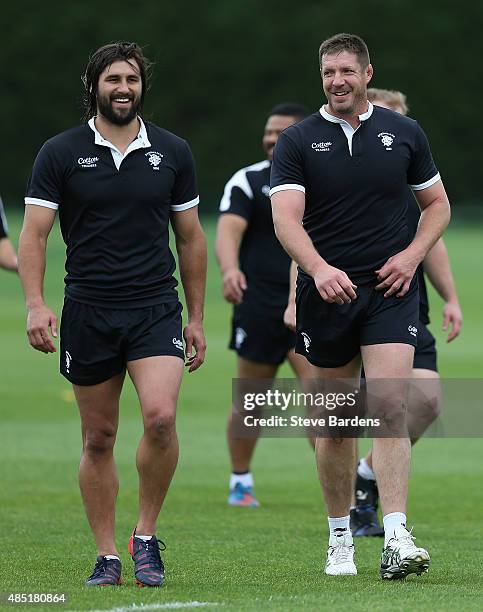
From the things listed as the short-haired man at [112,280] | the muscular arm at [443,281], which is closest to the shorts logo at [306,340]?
the short-haired man at [112,280]

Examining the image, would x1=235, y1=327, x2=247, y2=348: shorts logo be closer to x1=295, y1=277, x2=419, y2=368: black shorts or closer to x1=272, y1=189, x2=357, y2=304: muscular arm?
x1=295, y1=277, x2=419, y2=368: black shorts

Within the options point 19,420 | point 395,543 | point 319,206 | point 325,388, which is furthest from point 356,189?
point 19,420

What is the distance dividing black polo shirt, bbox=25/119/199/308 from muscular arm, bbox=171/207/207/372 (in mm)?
202

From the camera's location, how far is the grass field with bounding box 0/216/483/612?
19.5 feet

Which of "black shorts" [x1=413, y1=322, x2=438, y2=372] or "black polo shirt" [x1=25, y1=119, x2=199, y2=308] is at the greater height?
"black polo shirt" [x1=25, y1=119, x2=199, y2=308]

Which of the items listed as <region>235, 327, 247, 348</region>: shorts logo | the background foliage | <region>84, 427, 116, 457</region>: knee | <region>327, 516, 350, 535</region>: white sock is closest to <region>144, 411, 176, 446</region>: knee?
<region>84, 427, 116, 457</region>: knee

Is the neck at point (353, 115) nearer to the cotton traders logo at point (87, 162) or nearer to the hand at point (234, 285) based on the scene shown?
the cotton traders logo at point (87, 162)

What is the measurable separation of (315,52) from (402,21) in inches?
163

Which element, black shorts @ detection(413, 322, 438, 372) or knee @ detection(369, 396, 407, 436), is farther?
black shorts @ detection(413, 322, 438, 372)

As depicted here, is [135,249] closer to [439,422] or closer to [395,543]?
[395,543]

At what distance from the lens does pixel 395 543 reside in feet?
20.2

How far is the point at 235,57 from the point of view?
2271 inches

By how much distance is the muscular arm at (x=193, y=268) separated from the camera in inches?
259

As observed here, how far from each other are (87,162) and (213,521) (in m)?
3.08
